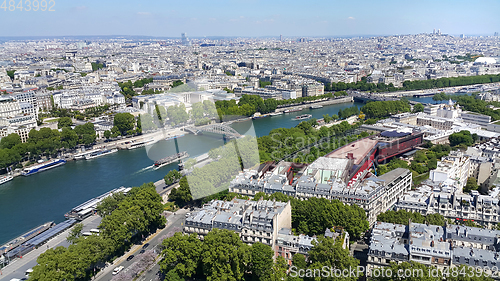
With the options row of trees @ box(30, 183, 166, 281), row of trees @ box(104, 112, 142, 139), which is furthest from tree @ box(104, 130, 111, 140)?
row of trees @ box(30, 183, 166, 281)

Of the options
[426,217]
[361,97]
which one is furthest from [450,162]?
[361,97]

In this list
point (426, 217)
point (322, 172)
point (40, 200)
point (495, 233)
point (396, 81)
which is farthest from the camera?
point (396, 81)

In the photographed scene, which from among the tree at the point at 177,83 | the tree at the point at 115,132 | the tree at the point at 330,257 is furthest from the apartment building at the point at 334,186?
the tree at the point at 177,83

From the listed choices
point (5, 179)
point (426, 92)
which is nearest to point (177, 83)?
point (5, 179)

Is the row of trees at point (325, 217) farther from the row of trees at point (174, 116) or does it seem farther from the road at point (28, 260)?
the row of trees at point (174, 116)

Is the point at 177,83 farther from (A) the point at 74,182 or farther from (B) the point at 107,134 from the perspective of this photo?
(A) the point at 74,182

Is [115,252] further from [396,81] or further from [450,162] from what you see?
[396,81]

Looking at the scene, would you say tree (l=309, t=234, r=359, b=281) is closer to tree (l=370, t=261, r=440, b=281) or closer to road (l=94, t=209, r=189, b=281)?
tree (l=370, t=261, r=440, b=281)
